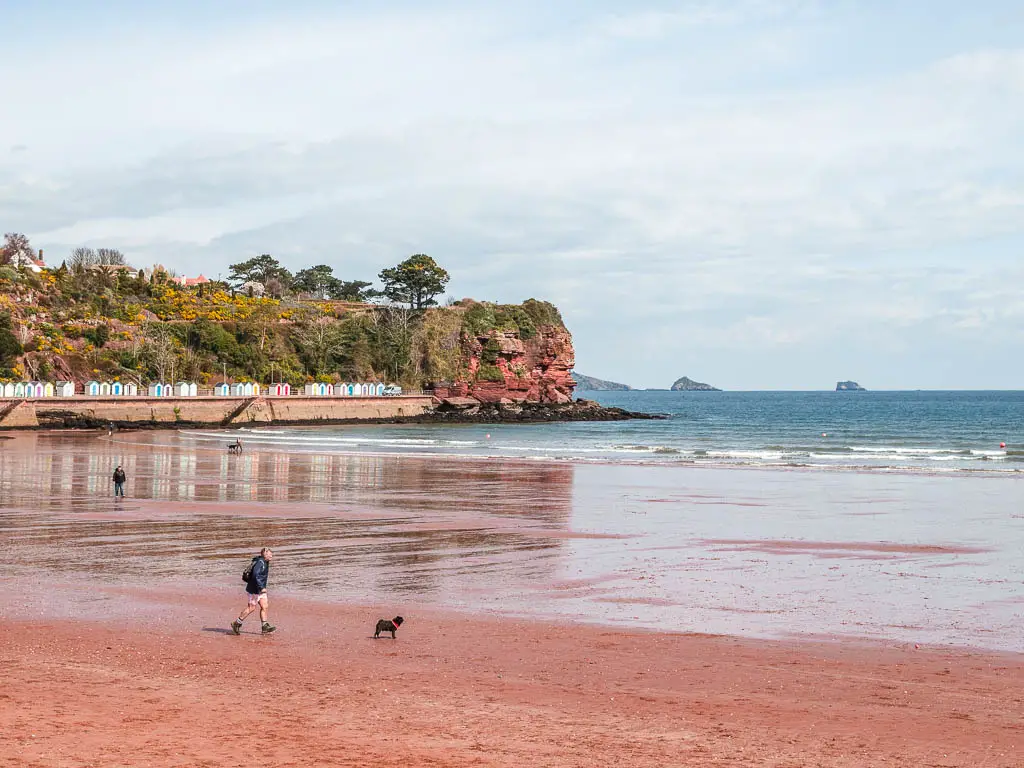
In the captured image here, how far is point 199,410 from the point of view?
88.0m

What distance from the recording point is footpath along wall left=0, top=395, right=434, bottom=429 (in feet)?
253

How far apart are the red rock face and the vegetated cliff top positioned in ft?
2.33

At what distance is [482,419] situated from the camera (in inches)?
4252

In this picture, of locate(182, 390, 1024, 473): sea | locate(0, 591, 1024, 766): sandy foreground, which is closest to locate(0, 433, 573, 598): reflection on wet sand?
locate(0, 591, 1024, 766): sandy foreground

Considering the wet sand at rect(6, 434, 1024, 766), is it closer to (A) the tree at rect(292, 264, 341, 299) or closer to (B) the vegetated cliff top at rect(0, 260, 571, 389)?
(B) the vegetated cliff top at rect(0, 260, 571, 389)

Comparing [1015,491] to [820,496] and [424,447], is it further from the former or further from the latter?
[424,447]

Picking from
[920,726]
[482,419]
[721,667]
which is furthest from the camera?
[482,419]

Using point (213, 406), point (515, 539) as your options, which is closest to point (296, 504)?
point (515, 539)

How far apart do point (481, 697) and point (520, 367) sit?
110 meters

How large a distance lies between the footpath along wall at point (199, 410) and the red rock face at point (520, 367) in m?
9.24

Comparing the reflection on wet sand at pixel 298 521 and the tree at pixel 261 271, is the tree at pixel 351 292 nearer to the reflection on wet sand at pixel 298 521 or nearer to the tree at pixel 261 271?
the tree at pixel 261 271

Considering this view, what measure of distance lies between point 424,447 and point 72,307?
215ft

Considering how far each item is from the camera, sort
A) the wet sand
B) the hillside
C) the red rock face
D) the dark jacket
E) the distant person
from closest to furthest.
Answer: the wet sand
the dark jacket
the distant person
the hillside
the red rock face

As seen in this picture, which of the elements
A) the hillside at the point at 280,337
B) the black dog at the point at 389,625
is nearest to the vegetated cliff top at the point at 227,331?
the hillside at the point at 280,337
